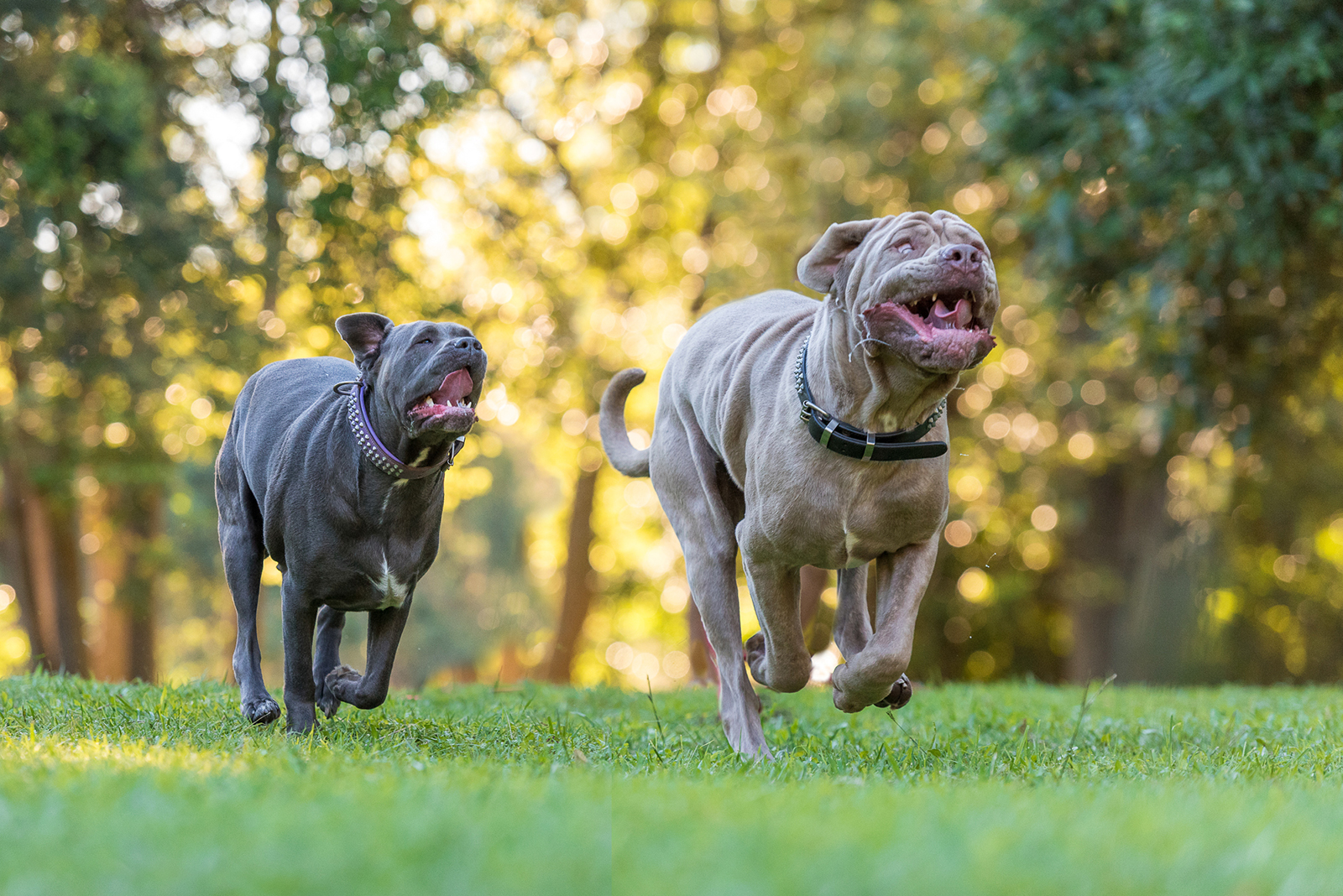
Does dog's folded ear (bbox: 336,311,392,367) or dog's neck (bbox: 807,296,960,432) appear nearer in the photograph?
dog's neck (bbox: 807,296,960,432)

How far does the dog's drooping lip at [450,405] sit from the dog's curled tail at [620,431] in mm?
1463

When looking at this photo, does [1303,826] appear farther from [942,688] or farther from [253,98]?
[253,98]

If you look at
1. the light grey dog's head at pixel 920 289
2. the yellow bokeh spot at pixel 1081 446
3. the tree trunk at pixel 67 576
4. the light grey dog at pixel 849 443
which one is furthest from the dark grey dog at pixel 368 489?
the yellow bokeh spot at pixel 1081 446

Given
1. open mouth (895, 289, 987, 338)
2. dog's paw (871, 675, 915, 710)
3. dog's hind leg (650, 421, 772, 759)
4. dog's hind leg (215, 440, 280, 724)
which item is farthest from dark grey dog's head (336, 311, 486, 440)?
dog's paw (871, 675, 915, 710)

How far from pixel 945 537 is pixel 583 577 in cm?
578

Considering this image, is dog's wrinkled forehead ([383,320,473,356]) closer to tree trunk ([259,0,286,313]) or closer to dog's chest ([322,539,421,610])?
dog's chest ([322,539,421,610])

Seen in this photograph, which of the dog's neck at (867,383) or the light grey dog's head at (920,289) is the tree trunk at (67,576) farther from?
the light grey dog's head at (920,289)

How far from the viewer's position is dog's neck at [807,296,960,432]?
15.5 feet

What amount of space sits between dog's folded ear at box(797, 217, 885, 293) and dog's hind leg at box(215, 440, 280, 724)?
3101 mm

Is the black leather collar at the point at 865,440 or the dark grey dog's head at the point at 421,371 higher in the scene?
the dark grey dog's head at the point at 421,371

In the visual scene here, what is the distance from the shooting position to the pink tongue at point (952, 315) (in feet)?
15.1

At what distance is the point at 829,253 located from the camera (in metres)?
5.04

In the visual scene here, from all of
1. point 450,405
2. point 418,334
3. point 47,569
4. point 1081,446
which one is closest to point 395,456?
point 450,405

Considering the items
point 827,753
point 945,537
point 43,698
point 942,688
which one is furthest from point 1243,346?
point 43,698
